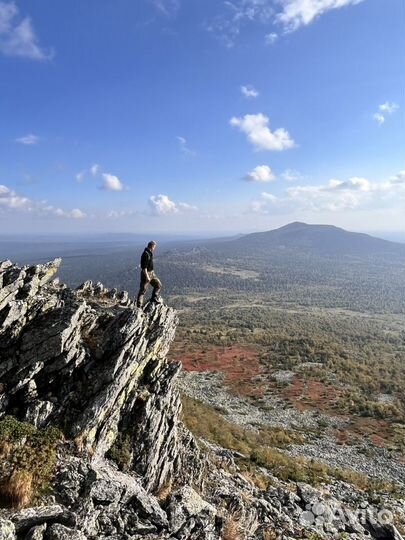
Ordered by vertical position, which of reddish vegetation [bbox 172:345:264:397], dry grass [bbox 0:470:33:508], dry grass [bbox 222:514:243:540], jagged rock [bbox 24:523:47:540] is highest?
dry grass [bbox 0:470:33:508]

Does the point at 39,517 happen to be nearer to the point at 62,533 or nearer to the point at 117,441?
the point at 62,533

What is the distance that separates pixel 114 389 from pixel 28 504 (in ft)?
13.4

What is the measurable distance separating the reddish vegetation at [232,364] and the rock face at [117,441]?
27662mm

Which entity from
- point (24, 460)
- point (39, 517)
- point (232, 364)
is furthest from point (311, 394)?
point (39, 517)

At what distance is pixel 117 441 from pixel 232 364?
42.4m

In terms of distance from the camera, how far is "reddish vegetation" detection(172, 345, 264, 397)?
1729 inches

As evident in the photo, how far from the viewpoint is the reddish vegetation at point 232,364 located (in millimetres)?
43906

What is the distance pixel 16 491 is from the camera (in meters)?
8.20

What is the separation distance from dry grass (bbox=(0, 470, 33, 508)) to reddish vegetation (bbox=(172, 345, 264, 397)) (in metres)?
34.9

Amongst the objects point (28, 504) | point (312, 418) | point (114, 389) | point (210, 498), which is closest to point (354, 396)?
point (312, 418)

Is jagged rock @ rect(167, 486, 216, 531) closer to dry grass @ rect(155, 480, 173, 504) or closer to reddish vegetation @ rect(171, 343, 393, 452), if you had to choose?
dry grass @ rect(155, 480, 173, 504)

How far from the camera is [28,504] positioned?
816 cm

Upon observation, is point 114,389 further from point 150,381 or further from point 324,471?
point 324,471

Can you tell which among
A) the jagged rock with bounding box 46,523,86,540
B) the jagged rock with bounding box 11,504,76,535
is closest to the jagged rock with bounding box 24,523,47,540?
the jagged rock with bounding box 46,523,86,540
